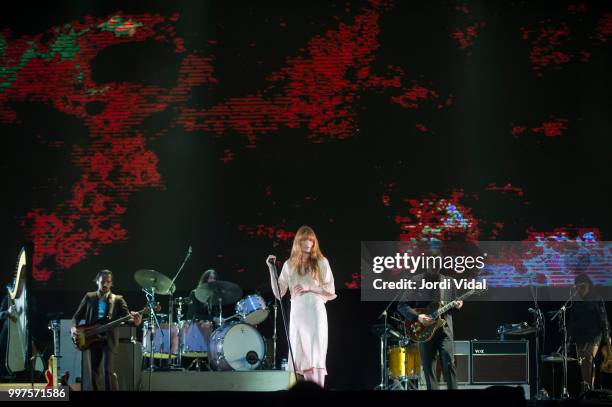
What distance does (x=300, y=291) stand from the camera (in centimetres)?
666

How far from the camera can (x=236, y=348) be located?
26.6 ft

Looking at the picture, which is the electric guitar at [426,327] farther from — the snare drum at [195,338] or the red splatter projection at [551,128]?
the red splatter projection at [551,128]

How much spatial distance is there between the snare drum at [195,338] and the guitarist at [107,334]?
4.21 feet

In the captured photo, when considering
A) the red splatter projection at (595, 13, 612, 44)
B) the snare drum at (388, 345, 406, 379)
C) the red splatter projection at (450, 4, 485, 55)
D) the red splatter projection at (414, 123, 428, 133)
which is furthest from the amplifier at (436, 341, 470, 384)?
the red splatter projection at (595, 13, 612, 44)

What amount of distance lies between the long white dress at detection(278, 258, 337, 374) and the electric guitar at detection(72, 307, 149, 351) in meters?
1.69

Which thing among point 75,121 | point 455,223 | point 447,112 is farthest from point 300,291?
point 75,121

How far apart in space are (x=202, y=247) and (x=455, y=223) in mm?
2871

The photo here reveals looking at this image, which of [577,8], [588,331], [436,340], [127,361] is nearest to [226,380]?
[127,361]

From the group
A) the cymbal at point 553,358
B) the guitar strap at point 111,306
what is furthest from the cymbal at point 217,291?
the cymbal at point 553,358

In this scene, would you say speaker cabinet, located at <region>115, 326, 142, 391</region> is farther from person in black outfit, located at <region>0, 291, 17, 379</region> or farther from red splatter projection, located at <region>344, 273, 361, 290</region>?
red splatter projection, located at <region>344, 273, 361, 290</region>

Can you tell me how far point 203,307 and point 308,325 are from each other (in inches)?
110

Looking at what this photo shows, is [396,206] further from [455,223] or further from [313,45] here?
[313,45]

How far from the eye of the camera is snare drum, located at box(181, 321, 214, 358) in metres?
8.59

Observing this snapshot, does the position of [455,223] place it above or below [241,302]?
above
